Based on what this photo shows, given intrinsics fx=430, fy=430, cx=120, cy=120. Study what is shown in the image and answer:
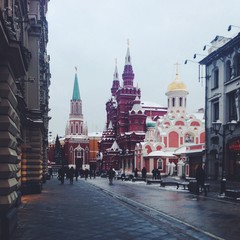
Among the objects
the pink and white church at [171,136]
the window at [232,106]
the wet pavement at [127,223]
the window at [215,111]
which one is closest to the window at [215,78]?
the window at [215,111]

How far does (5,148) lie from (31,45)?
1701cm

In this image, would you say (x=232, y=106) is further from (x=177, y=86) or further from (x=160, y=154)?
(x=177, y=86)

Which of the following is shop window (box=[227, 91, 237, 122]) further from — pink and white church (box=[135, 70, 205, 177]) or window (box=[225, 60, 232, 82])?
pink and white church (box=[135, 70, 205, 177])

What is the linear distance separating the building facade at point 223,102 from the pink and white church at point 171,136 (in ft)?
A: 71.7

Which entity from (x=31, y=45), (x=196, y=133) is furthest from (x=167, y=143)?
(x=31, y=45)

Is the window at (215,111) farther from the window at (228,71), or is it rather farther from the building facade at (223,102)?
the window at (228,71)

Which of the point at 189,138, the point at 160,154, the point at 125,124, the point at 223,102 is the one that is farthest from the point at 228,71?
the point at 125,124

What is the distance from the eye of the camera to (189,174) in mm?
49906

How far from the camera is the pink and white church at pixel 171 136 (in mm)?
67625

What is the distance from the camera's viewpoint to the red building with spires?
3159 inches

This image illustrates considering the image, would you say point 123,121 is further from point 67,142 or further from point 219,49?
point 219,49

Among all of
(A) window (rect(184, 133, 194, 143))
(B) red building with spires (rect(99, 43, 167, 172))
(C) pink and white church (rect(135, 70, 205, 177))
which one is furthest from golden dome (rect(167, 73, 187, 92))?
(A) window (rect(184, 133, 194, 143))

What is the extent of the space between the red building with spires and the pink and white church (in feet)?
10.4

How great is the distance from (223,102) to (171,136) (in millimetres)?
33160
